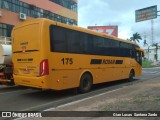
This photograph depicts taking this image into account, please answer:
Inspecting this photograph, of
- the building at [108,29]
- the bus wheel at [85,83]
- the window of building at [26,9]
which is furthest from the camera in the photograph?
the building at [108,29]

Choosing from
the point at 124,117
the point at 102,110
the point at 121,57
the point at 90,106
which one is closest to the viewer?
the point at 124,117

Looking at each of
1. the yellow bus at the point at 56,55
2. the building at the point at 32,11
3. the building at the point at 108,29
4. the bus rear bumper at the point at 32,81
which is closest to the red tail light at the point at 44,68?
the yellow bus at the point at 56,55

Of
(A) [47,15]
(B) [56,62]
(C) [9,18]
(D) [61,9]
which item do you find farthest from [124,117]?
(D) [61,9]

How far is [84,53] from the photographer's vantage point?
1509 centimetres

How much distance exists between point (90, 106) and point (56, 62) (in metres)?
3.29

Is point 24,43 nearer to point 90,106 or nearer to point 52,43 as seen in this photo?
point 52,43

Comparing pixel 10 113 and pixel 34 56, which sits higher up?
pixel 34 56

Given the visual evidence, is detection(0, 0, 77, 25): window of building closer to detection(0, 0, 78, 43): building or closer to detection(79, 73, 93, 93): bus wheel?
detection(0, 0, 78, 43): building

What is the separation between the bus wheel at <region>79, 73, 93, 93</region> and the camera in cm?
1475

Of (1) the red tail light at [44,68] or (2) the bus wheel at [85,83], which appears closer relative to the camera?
(1) the red tail light at [44,68]

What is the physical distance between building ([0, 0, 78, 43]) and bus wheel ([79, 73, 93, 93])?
17.8m

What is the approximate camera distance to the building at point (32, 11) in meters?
39.7

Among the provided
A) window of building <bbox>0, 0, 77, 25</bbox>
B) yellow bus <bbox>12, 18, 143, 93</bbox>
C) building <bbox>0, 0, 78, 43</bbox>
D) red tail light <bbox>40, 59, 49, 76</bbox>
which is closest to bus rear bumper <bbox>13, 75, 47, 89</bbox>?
yellow bus <bbox>12, 18, 143, 93</bbox>

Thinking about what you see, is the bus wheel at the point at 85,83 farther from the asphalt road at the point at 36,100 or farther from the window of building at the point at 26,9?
the window of building at the point at 26,9
